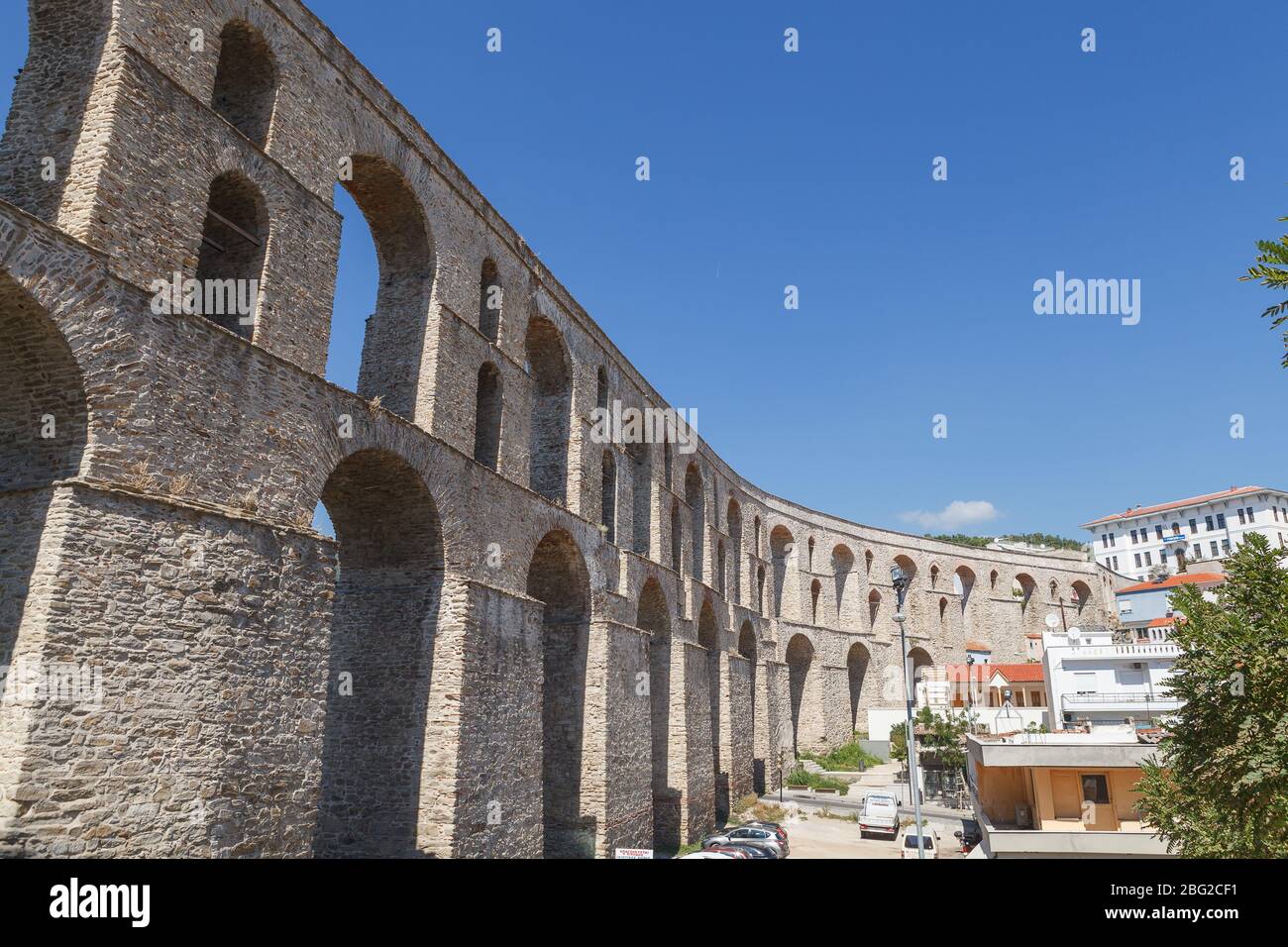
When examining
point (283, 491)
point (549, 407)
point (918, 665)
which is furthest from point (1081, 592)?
point (283, 491)

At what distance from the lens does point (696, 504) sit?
122 feet

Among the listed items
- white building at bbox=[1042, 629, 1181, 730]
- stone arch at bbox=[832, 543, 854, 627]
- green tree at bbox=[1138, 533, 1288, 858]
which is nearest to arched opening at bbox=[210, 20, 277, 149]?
green tree at bbox=[1138, 533, 1288, 858]

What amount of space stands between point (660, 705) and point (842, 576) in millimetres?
30374

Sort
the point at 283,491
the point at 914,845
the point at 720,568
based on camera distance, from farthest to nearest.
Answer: the point at 720,568, the point at 914,845, the point at 283,491

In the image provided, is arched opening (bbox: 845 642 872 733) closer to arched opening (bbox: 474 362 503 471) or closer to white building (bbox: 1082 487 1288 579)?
white building (bbox: 1082 487 1288 579)

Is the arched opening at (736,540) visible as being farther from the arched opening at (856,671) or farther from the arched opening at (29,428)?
the arched opening at (29,428)

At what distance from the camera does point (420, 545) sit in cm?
1590

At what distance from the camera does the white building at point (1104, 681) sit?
104 ft

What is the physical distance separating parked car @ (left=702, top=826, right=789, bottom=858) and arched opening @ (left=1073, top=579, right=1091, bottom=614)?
2027 inches

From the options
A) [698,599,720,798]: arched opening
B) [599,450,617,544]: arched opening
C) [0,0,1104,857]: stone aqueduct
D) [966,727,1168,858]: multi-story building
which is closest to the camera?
[0,0,1104,857]: stone aqueduct

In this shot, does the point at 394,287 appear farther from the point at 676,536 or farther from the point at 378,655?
the point at 676,536

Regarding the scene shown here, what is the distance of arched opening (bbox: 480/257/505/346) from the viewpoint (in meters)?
19.9
